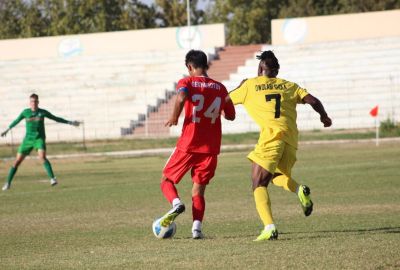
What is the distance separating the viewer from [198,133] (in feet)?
38.0

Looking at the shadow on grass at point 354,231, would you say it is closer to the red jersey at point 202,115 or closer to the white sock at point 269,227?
the white sock at point 269,227

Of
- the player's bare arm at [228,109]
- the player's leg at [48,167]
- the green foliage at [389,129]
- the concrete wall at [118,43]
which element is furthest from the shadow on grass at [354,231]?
the concrete wall at [118,43]

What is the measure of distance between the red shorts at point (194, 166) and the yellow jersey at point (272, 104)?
2.58ft

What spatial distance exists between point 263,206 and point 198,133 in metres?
1.28

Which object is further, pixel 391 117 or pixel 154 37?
pixel 154 37

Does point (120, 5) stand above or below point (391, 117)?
above

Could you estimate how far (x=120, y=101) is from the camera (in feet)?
157

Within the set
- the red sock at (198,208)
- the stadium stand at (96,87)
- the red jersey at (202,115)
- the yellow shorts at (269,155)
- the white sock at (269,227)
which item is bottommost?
the stadium stand at (96,87)

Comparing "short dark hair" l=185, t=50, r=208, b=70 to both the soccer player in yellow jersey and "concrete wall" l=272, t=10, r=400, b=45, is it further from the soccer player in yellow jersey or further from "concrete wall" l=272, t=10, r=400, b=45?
"concrete wall" l=272, t=10, r=400, b=45

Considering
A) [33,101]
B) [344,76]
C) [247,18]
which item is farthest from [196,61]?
[247,18]

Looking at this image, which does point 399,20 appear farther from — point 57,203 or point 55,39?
point 57,203

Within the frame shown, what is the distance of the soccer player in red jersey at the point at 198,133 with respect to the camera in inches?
451

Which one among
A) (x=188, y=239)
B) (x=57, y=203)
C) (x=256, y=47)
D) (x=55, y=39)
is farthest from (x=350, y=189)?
(x=55, y=39)

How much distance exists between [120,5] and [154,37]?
19.5 m
